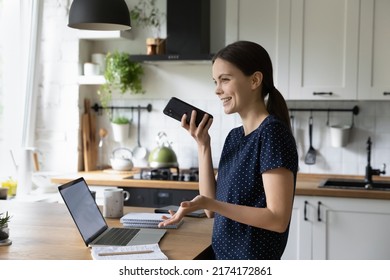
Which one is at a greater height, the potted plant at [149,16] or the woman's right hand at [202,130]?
the potted plant at [149,16]

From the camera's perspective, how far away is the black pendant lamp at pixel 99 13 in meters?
2.79

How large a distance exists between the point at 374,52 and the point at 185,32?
129cm

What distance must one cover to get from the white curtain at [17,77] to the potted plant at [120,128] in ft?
2.06

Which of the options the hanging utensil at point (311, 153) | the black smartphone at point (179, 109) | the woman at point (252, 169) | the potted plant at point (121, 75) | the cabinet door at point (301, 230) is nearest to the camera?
the woman at point (252, 169)

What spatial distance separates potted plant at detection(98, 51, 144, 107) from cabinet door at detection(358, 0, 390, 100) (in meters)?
1.66

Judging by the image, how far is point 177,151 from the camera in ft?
15.4

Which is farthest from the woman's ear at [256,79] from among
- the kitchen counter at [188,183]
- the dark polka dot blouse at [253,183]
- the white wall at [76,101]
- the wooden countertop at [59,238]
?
the white wall at [76,101]

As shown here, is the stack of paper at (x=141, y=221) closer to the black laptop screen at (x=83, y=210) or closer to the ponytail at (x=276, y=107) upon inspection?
the black laptop screen at (x=83, y=210)

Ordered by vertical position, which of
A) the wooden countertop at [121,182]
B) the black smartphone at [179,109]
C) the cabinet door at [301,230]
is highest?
the black smartphone at [179,109]

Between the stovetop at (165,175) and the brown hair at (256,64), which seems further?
the stovetop at (165,175)

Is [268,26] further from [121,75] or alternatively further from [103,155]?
[103,155]

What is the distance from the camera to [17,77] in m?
4.47

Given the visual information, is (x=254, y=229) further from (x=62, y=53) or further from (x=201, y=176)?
(x=62, y=53)
